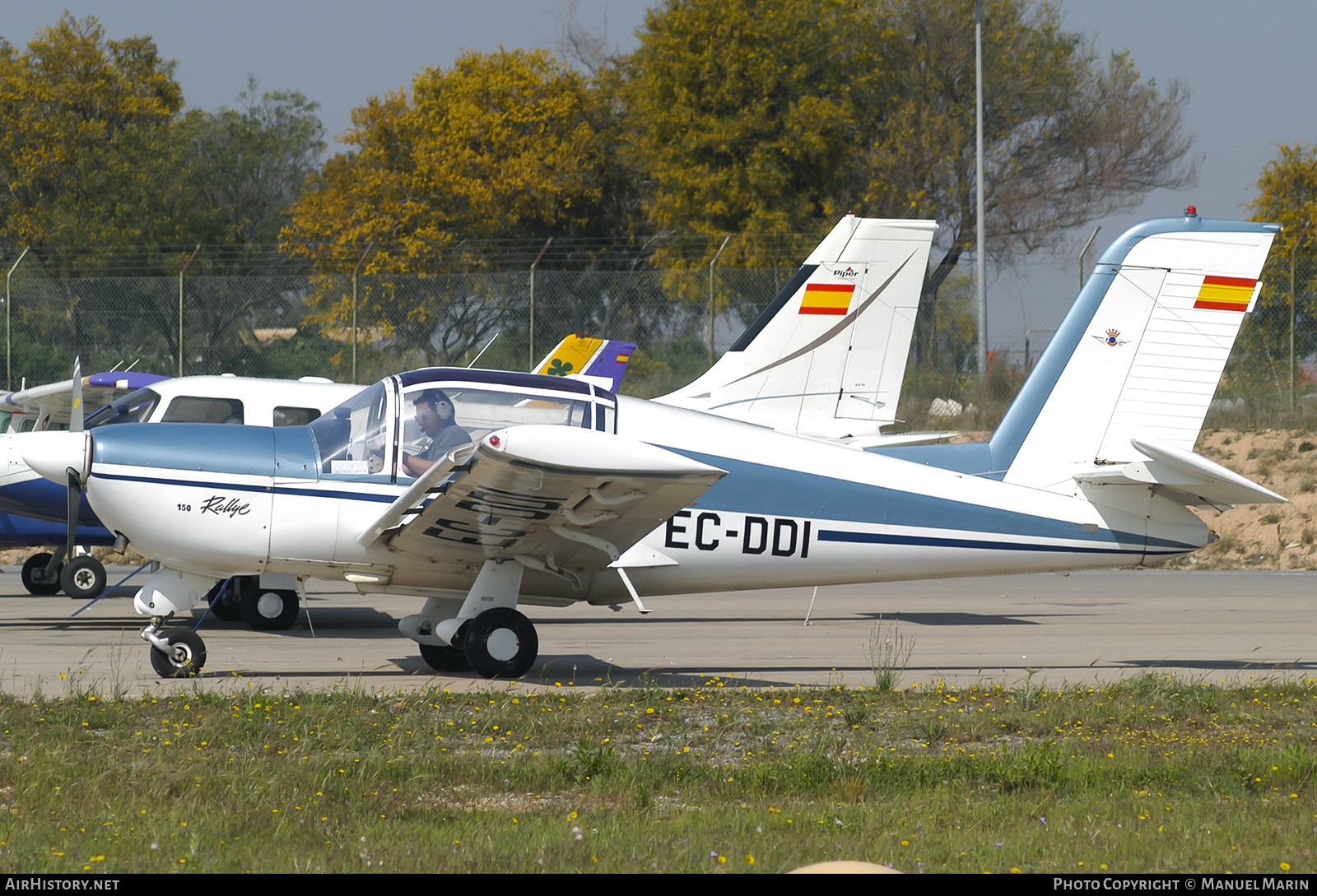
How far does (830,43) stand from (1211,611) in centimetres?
2141

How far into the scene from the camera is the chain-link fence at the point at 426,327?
21.5m

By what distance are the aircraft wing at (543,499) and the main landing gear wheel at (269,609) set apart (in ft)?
10.6

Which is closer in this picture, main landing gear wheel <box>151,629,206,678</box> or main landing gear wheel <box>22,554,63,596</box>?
main landing gear wheel <box>151,629,206,678</box>

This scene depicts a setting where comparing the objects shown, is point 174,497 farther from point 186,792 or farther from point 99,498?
point 186,792

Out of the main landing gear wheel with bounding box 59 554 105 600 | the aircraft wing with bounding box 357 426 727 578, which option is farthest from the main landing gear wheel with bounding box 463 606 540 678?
the main landing gear wheel with bounding box 59 554 105 600

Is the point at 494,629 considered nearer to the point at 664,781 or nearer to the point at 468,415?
the point at 468,415

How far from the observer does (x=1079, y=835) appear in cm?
427

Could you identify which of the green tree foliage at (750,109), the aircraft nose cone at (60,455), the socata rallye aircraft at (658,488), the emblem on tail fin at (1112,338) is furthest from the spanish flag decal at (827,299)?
the green tree foliage at (750,109)

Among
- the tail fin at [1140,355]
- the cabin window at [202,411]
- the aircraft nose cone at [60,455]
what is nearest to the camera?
the aircraft nose cone at [60,455]

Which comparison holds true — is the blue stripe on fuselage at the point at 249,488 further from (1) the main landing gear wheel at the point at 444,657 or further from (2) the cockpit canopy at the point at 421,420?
(1) the main landing gear wheel at the point at 444,657

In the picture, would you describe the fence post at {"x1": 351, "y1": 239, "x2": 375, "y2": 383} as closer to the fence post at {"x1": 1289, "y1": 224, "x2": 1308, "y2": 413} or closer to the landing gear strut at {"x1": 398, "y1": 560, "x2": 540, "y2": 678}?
the landing gear strut at {"x1": 398, "y1": 560, "x2": 540, "y2": 678}

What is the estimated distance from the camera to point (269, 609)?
10.2m

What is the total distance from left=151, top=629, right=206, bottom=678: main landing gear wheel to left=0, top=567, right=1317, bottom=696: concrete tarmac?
124mm

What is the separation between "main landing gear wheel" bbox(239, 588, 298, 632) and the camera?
33.3 ft
